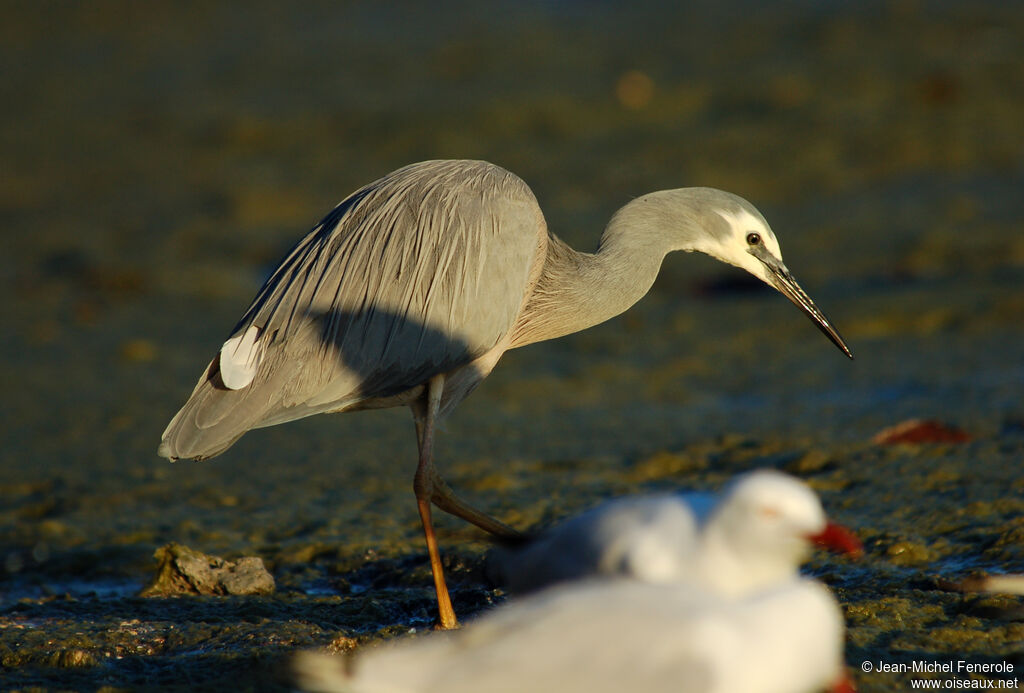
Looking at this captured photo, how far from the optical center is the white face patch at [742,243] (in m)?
4.86

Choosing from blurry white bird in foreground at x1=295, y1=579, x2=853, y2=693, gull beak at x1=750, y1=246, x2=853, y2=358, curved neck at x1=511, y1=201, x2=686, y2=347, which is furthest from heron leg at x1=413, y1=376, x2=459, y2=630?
blurry white bird in foreground at x1=295, y1=579, x2=853, y2=693

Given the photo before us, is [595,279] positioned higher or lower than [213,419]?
higher

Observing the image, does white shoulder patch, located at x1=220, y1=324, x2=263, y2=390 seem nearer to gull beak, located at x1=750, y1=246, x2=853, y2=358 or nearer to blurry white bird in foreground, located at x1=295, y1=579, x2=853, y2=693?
blurry white bird in foreground, located at x1=295, y1=579, x2=853, y2=693

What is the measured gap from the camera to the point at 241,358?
4.36 m

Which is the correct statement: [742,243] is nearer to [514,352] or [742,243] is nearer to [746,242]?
[746,242]

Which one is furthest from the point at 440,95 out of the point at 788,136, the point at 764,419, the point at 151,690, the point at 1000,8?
the point at 151,690

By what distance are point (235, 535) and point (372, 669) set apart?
271 centimetres

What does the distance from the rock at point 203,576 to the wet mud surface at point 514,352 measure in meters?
0.08

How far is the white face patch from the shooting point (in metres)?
4.86

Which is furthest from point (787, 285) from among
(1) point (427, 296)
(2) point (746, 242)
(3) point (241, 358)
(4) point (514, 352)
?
(4) point (514, 352)

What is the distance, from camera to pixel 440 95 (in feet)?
42.0

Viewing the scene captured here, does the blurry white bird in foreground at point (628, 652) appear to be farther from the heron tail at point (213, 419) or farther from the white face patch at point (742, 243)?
the white face patch at point (742, 243)

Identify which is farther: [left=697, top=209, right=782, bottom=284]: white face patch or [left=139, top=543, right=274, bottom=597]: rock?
[left=697, top=209, right=782, bottom=284]: white face patch

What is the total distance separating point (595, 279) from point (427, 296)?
0.71m
